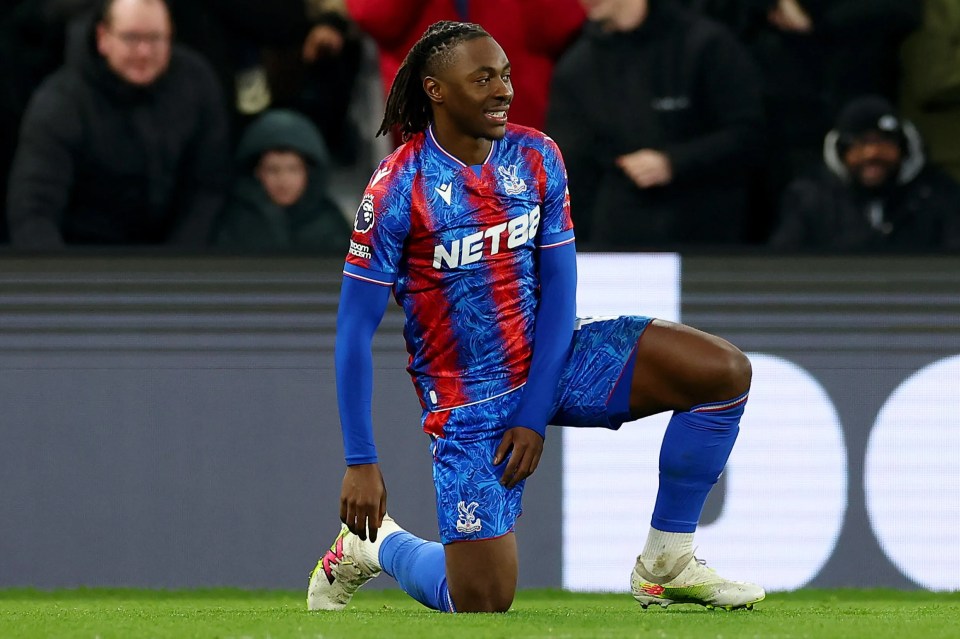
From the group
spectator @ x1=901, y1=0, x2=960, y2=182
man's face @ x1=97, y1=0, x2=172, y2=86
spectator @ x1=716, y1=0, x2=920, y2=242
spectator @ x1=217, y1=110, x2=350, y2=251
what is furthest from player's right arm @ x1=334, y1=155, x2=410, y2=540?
spectator @ x1=901, y1=0, x2=960, y2=182

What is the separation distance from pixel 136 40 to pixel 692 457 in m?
3.23

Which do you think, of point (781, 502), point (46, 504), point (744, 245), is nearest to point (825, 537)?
point (781, 502)

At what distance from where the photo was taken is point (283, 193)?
655 centimetres

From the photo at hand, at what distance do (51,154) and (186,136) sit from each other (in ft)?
1.85

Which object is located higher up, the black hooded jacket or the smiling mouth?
the smiling mouth

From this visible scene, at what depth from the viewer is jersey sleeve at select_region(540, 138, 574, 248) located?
4648 mm

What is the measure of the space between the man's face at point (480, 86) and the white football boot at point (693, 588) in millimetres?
1389

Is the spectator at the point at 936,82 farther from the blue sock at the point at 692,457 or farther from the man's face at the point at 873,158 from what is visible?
the blue sock at the point at 692,457

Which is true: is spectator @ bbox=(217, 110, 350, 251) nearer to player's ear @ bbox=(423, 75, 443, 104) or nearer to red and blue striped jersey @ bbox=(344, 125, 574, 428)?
red and blue striped jersey @ bbox=(344, 125, 574, 428)

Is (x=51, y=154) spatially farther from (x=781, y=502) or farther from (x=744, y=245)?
(x=781, y=502)

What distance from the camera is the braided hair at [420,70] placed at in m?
4.54

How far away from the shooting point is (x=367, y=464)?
4.38 meters

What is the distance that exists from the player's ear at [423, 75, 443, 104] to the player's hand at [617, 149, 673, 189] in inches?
81.2

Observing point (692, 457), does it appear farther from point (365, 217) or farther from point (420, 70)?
point (420, 70)
